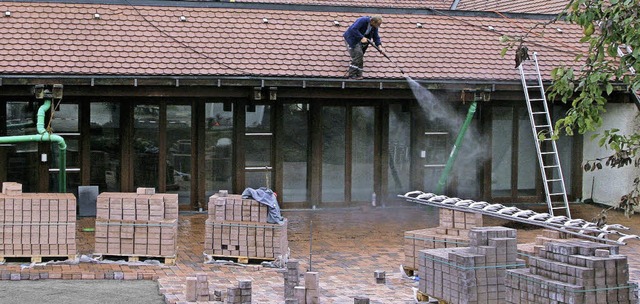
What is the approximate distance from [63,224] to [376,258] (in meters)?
4.96

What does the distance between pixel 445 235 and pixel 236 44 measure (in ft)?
25.5

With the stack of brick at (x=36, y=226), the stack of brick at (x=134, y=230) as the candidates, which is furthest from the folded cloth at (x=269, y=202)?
the stack of brick at (x=36, y=226)

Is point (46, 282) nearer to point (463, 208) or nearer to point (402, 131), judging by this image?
point (463, 208)

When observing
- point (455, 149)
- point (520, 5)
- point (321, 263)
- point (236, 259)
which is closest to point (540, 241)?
point (321, 263)

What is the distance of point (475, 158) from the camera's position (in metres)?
22.7

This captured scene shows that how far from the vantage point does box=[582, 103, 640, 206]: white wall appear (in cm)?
2225

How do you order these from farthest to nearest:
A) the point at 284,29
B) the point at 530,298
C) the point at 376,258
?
the point at 284,29, the point at 376,258, the point at 530,298

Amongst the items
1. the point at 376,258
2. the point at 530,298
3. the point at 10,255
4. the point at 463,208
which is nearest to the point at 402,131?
the point at 376,258

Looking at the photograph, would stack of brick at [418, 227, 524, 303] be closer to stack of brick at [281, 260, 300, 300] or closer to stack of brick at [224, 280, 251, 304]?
stack of brick at [281, 260, 300, 300]

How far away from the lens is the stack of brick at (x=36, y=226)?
14953mm

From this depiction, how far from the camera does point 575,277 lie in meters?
9.74

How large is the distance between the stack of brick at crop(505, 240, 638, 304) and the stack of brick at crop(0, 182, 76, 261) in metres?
7.36

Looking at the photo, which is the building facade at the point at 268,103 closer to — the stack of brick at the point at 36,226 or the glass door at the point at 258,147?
the glass door at the point at 258,147

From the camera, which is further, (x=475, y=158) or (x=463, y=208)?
(x=475, y=158)
